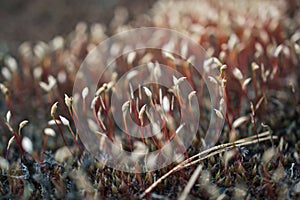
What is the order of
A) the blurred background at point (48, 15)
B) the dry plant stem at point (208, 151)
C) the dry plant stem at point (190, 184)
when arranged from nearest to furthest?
1. the dry plant stem at point (190, 184)
2. the dry plant stem at point (208, 151)
3. the blurred background at point (48, 15)

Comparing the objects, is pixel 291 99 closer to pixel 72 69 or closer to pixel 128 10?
pixel 72 69

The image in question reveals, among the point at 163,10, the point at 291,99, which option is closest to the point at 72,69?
the point at 163,10

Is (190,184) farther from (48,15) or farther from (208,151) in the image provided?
(48,15)

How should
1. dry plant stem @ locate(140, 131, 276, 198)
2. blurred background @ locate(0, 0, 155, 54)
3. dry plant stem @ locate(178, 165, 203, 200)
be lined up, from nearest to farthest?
dry plant stem @ locate(178, 165, 203, 200)
dry plant stem @ locate(140, 131, 276, 198)
blurred background @ locate(0, 0, 155, 54)

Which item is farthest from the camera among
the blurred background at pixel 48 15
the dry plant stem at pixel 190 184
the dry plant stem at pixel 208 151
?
the blurred background at pixel 48 15

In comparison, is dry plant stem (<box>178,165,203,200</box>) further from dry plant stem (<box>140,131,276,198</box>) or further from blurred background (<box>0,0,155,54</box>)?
blurred background (<box>0,0,155,54</box>)

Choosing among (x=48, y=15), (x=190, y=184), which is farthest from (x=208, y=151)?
(x=48, y=15)

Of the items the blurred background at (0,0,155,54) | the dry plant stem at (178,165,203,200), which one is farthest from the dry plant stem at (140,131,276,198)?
the blurred background at (0,0,155,54)

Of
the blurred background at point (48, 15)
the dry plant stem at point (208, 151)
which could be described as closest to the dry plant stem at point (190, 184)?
the dry plant stem at point (208, 151)

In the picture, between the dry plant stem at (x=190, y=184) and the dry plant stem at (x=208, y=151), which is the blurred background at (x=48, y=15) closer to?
the dry plant stem at (x=208, y=151)
